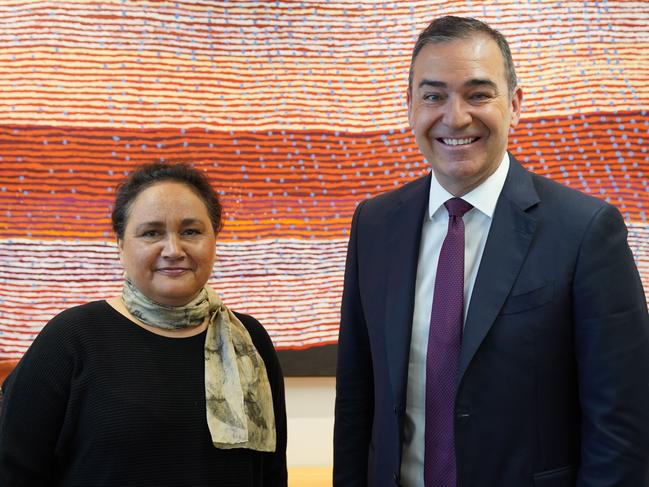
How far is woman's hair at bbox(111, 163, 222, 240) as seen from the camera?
4.80 ft

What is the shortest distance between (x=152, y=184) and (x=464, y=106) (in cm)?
68

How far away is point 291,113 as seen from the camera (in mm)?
2182

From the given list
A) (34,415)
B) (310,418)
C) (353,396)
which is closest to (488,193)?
(353,396)

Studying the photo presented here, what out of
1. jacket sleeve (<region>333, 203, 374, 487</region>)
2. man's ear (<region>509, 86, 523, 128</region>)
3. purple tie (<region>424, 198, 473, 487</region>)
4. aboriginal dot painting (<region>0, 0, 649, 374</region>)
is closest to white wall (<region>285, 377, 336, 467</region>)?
aboriginal dot painting (<region>0, 0, 649, 374</region>)

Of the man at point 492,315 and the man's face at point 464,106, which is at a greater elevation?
the man's face at point 464,106

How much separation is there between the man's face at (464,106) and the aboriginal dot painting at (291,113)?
0.86 metres

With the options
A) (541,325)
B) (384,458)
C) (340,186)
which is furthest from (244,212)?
(541,325)

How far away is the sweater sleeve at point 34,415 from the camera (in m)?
1.32

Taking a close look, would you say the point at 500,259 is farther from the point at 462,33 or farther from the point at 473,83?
the point at 462,33

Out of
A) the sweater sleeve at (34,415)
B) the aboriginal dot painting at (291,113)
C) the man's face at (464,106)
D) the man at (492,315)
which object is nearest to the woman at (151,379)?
the sweater sleeve at (34,415)

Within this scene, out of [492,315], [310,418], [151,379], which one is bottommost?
[310,418]

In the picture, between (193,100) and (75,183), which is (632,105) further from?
(75,183)

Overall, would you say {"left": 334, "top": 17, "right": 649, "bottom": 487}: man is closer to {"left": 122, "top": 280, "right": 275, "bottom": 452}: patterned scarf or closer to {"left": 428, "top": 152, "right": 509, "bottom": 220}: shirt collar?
{"left": 428, "top": 152, "right": 509, "bottom": 220}: shirt collar

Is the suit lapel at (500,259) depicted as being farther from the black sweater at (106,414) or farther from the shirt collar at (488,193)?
the black sweater at (106,414)
